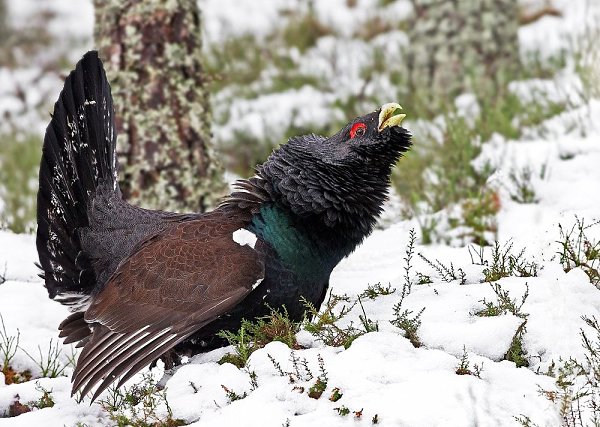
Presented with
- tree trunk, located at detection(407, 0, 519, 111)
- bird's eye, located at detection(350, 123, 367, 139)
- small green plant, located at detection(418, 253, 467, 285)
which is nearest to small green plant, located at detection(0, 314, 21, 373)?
bird's eye, located at detection(350, 123, 367, 139)

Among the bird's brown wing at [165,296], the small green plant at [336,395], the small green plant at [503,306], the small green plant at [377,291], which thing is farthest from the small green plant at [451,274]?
the small green plant at [336,395]

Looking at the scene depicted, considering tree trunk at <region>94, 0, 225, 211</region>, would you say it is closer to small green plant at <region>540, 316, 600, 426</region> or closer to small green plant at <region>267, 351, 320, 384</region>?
small green plant at <region>267, 351, 320, 384</region>

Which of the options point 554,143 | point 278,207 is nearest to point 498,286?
point 278,207

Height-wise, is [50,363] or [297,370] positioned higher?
[50,363]

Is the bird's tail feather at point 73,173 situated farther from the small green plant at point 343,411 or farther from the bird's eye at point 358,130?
the small green plant at point 343,411

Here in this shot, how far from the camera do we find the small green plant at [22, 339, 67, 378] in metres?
4.17

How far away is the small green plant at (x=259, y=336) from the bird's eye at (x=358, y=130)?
3.58 ft

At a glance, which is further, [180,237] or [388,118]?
[388,118]

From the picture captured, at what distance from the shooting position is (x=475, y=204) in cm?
561

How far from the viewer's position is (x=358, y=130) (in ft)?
14.0

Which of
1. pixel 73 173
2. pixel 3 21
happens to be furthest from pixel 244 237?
pixel 3 21

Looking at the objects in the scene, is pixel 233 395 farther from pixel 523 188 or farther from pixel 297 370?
pixel 523 188

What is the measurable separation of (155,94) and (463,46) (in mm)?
3561

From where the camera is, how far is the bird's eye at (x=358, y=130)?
4.26 meters
